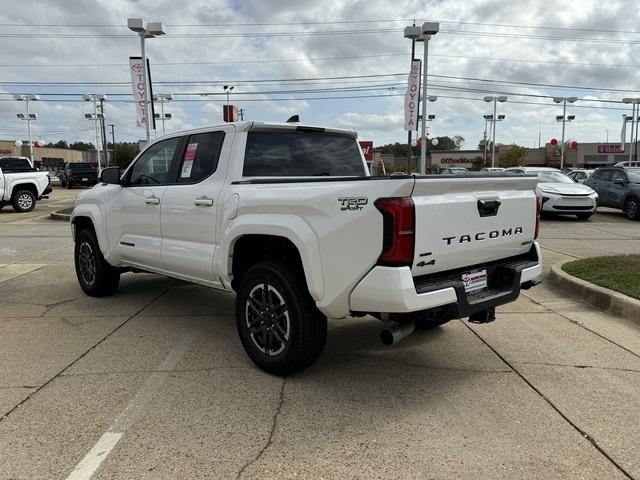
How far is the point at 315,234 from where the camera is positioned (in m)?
3.47

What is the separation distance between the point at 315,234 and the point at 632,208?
15308 millimetres

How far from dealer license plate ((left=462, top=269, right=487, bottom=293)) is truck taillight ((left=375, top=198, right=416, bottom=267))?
2.11 feet

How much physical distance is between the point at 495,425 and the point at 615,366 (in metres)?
1.62

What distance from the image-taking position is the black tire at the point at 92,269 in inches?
249

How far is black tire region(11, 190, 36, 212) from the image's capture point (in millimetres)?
18970

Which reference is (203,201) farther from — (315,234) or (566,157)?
(566,157)

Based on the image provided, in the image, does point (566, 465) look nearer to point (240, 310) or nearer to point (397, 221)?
point (397, 221)

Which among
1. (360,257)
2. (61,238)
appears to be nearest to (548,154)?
(61,238)

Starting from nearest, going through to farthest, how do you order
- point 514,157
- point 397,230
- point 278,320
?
point 397,230
point 278,320
point 514,157

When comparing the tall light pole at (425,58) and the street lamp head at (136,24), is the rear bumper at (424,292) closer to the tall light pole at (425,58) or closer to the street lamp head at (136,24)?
the tall light pole at (425,58)

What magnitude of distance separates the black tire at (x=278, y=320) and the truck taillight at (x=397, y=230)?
0.81 metres

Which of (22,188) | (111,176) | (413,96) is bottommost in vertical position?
(22,188)

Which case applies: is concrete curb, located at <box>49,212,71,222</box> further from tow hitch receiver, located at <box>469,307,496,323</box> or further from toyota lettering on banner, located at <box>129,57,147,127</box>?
tow hitch receiver, located at <box>469,307,496,323</box>

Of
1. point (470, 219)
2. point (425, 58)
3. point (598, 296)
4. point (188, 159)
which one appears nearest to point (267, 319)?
point (470, 219)
